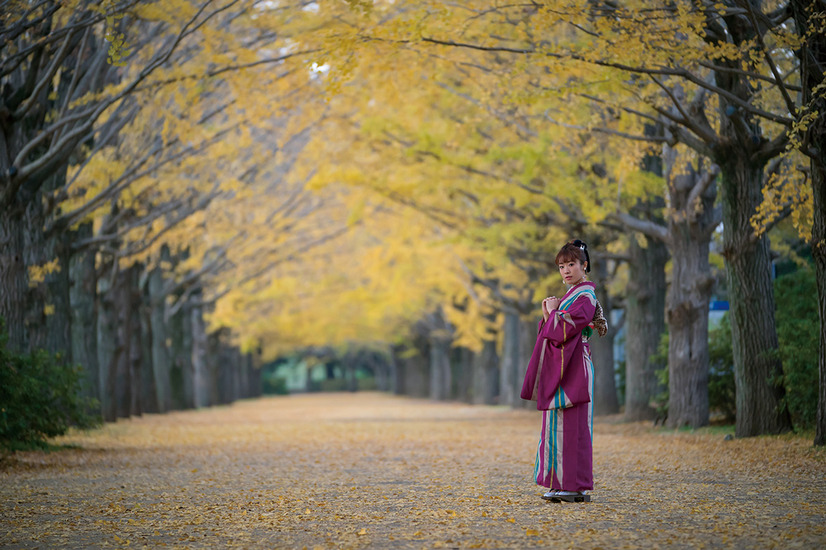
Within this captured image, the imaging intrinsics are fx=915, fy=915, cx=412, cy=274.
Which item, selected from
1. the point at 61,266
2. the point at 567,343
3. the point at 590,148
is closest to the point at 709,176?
the point at 590,148

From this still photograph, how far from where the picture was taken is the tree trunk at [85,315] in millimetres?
19406

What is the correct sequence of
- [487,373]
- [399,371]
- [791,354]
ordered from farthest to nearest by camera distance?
[399,371] → [487,373] → [791,354]

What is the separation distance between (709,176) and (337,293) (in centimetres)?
2873

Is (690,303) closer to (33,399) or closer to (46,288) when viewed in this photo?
(33,399)

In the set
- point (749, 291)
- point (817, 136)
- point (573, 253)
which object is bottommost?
point (573, 253)

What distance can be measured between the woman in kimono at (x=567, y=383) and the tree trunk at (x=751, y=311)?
599cm

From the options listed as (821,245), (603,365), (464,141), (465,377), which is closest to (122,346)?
(464,141)

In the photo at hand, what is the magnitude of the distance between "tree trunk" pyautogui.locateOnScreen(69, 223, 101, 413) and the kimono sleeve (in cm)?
1453

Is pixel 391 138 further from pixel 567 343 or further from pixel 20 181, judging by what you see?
pixel 567 343

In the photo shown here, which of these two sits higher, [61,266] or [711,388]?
[61,266]

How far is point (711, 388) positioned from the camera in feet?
52.7

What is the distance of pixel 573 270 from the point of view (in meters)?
7.20

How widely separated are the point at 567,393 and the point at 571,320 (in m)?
0.57

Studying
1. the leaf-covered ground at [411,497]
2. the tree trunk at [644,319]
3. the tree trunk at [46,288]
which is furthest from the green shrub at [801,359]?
the tree trunk at [46,288]
